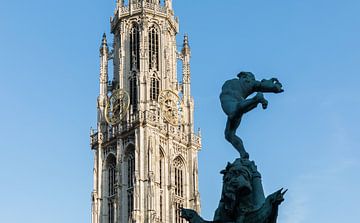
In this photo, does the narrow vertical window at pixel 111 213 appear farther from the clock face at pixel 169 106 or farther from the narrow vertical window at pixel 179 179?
the clock face at pixel 169 106

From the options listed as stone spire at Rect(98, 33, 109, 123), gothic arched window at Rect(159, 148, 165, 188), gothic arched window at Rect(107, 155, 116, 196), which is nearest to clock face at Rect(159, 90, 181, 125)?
gothic arched window at Rect(159, 148, 165, 188)

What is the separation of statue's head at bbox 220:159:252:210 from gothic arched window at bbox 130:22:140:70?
76749 millimetres

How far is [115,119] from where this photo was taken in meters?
87.2

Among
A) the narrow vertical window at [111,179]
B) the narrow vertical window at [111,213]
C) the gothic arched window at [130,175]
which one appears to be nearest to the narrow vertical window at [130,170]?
the gothic arched window at [130,175]

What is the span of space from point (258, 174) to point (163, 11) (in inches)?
3223

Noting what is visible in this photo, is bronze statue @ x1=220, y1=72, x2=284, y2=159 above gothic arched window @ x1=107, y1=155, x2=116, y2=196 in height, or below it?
below

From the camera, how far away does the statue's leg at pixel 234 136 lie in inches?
467

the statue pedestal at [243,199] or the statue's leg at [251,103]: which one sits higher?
the statue's leg at [251,103]

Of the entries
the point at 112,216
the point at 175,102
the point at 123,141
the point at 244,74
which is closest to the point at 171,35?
the point at 175,102

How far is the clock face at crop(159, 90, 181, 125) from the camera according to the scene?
8619cm

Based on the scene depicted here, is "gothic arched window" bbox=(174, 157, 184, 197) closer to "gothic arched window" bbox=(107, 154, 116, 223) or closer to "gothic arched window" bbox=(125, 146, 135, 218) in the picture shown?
"gothic arched window" bbox=(125, 146, 135, 218)

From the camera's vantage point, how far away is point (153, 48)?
294 ft

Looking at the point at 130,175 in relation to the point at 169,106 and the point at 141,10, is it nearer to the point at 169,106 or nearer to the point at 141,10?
the point at 169,106

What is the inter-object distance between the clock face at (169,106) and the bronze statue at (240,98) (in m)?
73.5
